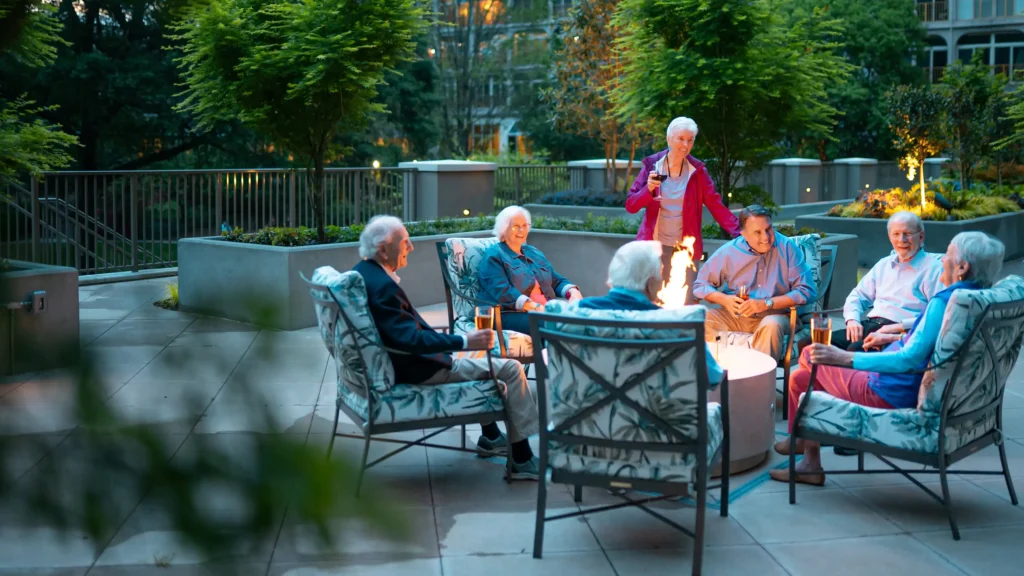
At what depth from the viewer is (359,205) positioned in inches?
580

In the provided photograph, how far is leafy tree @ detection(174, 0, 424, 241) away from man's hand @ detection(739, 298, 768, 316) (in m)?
4.88

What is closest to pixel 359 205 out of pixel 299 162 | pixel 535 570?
pixel 299 162

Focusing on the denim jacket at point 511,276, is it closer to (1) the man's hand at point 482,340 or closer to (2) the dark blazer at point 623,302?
(1) the man's hand at point 482,340

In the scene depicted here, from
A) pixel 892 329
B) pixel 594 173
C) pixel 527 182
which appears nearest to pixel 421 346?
pixel 892 329

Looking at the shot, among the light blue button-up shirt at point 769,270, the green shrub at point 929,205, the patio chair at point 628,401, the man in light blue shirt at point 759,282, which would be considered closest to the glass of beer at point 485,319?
the patio chair at point 628,401

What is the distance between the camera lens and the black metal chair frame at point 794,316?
6.30 metres

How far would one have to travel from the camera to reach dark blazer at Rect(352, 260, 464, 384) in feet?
15.8

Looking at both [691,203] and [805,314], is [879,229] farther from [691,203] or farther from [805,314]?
[805,314]

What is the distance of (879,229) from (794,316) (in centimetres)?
871

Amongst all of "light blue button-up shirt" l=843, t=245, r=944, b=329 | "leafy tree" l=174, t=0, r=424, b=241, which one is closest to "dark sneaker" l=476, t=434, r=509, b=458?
"light blue button-up shirt" l=843, t=245, r=944, b=329

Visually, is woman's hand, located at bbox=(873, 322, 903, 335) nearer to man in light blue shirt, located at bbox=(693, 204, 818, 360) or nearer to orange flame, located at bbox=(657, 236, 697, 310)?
man in light blue shirt, located at bbox=(693, 204, 818, 360)

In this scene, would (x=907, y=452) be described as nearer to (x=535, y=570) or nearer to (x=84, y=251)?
(x=535, y=570)

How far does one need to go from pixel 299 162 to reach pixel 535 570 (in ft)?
28.3

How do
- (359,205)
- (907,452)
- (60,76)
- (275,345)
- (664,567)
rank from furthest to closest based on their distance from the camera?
(359,205) < (907,452) < (664,567) < (60,76) < (275,345)
